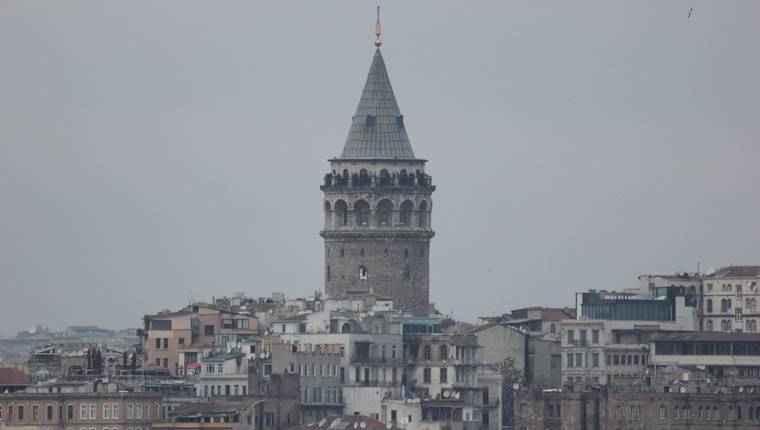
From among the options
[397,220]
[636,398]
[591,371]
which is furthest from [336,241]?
[636,398]

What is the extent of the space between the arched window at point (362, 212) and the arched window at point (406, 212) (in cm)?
153

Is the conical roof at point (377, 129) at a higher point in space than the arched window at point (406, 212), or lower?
higher

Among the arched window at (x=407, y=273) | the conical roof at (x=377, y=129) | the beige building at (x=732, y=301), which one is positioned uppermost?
the conical roof at (x=377, y=129)

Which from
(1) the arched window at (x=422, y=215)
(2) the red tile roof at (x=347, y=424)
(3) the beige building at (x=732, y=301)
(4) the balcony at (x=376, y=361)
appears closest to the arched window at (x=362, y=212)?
(1) the arched window at (x=422, y=215)

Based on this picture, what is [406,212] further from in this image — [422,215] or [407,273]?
[407,273]

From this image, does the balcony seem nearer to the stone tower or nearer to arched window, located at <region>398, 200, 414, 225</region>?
the stone tower

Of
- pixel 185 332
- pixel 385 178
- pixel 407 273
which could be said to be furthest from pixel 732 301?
pixel 185 332

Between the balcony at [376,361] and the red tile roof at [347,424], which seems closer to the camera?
the red tile roof at [347,424]

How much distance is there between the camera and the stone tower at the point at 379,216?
180625 millimetres

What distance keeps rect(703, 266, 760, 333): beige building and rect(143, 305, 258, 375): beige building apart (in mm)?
20915

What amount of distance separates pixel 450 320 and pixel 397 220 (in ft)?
19.6

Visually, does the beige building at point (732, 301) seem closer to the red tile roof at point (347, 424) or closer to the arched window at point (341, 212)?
the arched window at point (341, 212)

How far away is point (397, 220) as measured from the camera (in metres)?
181

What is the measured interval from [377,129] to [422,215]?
14.5 feet
